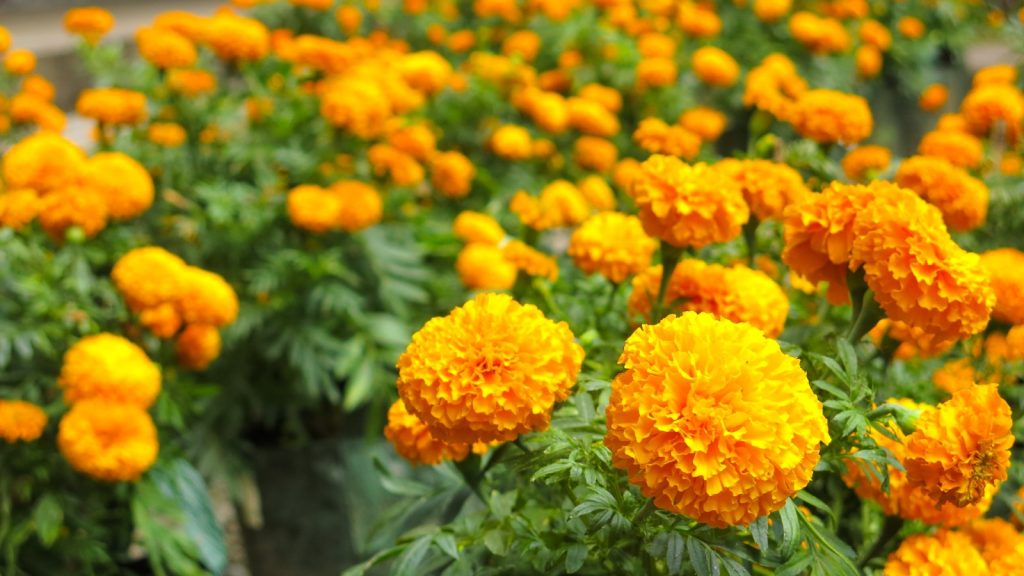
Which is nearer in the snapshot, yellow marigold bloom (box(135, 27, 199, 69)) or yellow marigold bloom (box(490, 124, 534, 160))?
yellow marigold bloom (box(135, 27, 199, 69))

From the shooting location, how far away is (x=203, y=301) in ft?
5.27

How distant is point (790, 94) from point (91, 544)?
1.61 metres

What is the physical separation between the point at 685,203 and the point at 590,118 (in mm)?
1383

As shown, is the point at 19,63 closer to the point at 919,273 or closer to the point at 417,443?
the point at 417,443

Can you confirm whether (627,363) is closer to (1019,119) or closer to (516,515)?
(516,515)

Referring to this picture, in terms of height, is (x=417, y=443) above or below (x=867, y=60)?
above

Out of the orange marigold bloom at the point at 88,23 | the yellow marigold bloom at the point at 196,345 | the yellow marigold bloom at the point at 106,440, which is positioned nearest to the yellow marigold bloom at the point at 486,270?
the yellow marigold bloom at the point at 196,345

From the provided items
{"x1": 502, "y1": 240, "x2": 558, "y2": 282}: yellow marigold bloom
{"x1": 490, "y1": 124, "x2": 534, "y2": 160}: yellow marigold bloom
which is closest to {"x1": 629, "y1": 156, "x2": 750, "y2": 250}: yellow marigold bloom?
{"x1": 502, "y1": 240, "x2": 558, "y2": 282}: yellow marigold bloom

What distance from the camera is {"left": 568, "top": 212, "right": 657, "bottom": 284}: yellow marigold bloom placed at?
3.98 ft

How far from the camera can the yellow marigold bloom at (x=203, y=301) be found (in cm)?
160

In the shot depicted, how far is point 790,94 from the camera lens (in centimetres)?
193

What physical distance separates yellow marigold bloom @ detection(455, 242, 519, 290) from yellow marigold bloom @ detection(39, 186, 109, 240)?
0.67 m

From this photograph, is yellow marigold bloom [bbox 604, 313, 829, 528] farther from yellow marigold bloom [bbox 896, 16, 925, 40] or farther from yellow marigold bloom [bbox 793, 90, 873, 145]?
yellow marigold bloom [bbox 896, 16, 925, 40]

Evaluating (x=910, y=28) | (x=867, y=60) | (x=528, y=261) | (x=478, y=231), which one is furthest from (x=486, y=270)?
(x=910, y=28)
